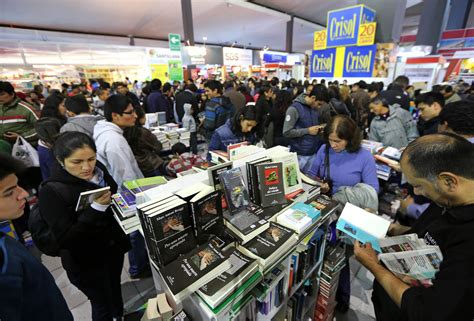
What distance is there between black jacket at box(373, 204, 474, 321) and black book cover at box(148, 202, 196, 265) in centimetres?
94

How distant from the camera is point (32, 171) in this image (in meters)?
3.09

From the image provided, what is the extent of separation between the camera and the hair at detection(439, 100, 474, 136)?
179 cm

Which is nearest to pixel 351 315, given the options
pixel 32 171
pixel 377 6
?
pixel 32 171

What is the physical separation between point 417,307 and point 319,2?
17.1m

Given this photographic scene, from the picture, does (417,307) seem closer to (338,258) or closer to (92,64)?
(338,258)

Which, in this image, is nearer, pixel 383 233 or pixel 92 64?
pixel 383 233

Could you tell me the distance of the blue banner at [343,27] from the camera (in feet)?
25.4

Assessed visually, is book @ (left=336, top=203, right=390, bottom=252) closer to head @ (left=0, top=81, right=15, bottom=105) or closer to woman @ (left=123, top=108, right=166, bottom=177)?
woman @ (left=123, top=108, right=166, bottom=177)

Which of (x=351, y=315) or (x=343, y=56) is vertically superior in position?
(x=343, y=56)

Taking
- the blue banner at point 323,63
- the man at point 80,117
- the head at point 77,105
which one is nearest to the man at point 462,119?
the man at point 80,117

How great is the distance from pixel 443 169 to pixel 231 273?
0.95 meters

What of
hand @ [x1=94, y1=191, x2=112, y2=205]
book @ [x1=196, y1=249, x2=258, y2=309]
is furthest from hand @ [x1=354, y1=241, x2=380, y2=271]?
hand @ [x1=94, y1=191, x2=112, y2=205]

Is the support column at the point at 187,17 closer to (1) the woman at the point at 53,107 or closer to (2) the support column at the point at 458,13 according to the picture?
(1) the woman at the point at 53,107

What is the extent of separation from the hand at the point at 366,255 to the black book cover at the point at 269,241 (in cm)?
36
